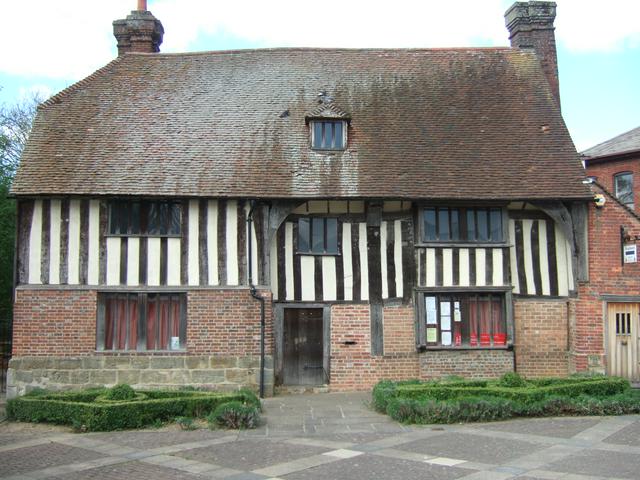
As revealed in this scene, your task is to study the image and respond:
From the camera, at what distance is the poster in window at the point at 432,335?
51.6 ft

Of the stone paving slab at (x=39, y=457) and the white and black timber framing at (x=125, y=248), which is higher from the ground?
the white and black timber framing at (x=125, y=248)

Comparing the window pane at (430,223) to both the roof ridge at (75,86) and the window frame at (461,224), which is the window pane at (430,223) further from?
the roof ridge at (75,86)

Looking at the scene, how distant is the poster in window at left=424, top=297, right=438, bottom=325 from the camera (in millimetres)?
15758

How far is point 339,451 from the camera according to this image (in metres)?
9.85

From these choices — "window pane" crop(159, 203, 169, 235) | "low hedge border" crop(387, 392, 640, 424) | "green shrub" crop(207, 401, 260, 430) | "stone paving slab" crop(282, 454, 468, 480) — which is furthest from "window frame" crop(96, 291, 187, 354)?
"stone paving slab" crop(282, 454, 468, 480)

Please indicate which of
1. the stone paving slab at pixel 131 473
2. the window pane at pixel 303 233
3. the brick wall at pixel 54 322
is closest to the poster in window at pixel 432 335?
the window pane at pixel 303 233

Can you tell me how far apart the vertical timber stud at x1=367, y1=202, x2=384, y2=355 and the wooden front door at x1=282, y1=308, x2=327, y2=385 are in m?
1.25

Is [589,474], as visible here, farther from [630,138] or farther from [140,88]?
[630,138]

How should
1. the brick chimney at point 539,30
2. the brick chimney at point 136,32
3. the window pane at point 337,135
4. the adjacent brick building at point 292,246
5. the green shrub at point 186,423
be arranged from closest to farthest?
the green shrub at point 186,423
the adjacent brick building at point 292,246
the window pane at point 337,135
the brick chimney at point 539,30
the brick chimney at point 136,32

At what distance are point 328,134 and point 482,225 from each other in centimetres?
433

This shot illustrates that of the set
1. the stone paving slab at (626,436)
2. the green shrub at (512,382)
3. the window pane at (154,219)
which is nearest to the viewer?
the stone paving slab at (626,436)

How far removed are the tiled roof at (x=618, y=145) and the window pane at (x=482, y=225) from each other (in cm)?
887

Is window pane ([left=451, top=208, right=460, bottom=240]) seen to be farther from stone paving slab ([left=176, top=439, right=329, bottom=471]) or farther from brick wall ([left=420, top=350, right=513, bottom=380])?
stone paving slab ([left=176, top=439, right=329, bottom=471])

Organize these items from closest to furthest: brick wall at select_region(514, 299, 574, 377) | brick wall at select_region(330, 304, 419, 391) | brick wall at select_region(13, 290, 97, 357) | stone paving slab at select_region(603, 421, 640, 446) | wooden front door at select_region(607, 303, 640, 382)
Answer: stone paving slab at select_region(603, 421, 640, 446), brick wall at select_region(13, 290, 97, 357), wooden front door at select_region(607, 303, 640, 382), brick wall at select_region(330, 304, 419, 391), brick wall at select_region(514, 299, 574, 377)
